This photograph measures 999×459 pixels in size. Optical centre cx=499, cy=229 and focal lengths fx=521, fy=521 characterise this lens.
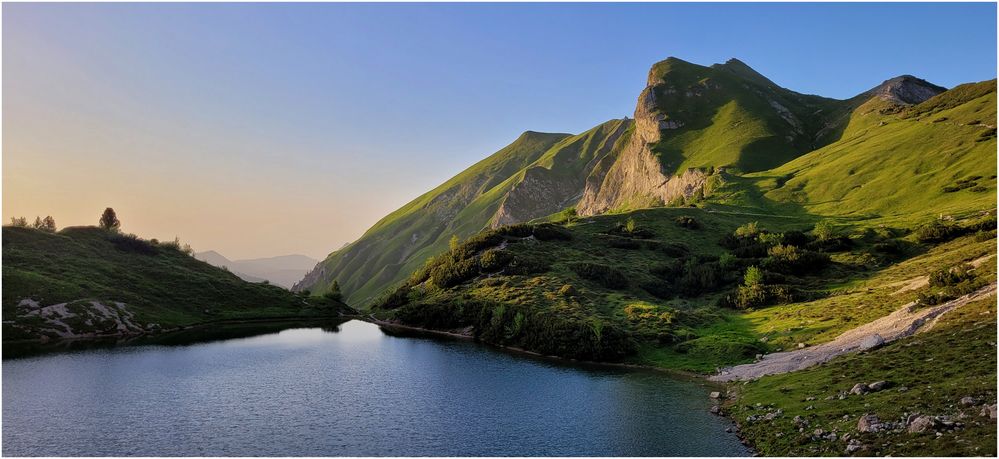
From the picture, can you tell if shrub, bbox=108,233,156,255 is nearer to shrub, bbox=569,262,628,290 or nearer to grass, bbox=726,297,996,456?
shrub, bbox=569,262,628,290

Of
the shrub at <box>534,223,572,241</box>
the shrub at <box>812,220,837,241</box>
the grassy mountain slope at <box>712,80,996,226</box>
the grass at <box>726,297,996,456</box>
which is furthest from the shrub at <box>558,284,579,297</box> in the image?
the grassy mountain slope at <box>712,80,996,226</box>

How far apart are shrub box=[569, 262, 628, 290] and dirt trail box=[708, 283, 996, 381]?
49677 mm

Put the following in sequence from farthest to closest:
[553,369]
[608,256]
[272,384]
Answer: [608,256]
[553,369]
[272,384]

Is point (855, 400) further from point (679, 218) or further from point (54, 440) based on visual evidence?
point (679, 218)

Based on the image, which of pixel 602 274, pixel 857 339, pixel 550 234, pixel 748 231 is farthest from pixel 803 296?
pixel 550 234

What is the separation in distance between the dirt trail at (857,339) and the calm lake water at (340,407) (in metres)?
8.00

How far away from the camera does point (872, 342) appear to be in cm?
5528

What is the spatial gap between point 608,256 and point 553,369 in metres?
66.3

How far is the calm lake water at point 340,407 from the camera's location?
42.1m

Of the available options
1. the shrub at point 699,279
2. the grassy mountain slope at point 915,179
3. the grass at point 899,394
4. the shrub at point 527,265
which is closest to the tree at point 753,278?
the shrub at point 699,279

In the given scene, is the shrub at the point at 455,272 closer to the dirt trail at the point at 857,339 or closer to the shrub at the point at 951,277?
the dirt trail at the point at 857,339

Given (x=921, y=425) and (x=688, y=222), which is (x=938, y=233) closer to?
(x=688, y=222)

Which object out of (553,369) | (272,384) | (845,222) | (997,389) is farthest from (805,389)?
(845,222)

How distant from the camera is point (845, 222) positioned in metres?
148
